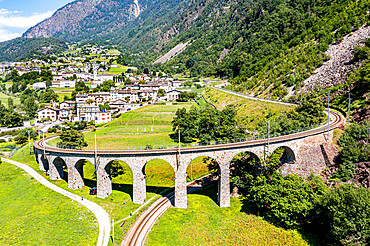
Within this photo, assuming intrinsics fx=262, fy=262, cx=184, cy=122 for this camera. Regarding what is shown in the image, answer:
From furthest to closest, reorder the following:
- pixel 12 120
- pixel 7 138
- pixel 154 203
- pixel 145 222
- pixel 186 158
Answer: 1. pixel 12 120
2. pixel 7 138
3. pixel 154 203
4. pixel 186 158
5. pixel 145 222

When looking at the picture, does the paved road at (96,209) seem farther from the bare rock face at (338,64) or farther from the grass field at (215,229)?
the bare rock face at (338,64)

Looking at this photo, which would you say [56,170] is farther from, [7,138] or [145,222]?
[7,138]

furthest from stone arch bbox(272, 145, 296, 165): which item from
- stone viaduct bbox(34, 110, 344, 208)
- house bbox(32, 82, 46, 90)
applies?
house bbox(32, 82, 46, 90)

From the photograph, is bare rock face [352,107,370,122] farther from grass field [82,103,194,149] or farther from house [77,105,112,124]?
house [77,105,112,124]

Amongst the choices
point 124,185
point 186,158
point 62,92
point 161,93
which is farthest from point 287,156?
point 62,92

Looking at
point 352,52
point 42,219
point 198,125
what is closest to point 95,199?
point 42,219

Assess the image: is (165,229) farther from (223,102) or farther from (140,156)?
(223,102)
